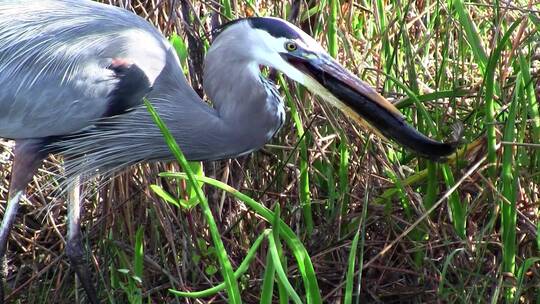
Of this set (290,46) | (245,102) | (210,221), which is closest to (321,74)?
(290,46)

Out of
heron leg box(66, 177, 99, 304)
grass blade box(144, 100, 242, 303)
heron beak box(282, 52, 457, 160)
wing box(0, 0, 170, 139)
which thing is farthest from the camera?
heron leg box(66, 177, 99, 304)

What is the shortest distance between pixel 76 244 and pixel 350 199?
905mm

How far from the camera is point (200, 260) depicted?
3.07m

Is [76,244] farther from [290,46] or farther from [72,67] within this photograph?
[290,46]

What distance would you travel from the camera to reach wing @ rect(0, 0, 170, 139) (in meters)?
2.95

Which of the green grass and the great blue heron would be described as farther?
the great blue heron

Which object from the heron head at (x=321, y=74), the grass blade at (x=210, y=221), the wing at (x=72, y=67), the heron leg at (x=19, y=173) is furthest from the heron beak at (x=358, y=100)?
the heron leg at (x=19, y=173)

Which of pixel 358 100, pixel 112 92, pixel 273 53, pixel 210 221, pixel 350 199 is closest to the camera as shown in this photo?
pixel 210 221

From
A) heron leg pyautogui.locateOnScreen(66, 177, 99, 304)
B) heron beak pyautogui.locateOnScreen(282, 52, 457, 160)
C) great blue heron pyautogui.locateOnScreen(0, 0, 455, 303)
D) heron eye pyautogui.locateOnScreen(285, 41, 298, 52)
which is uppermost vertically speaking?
heron eye pyautogui.locateOnScreen(285, 41, 298, 52)

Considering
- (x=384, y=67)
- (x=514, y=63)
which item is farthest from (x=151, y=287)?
(x=514, y=63)

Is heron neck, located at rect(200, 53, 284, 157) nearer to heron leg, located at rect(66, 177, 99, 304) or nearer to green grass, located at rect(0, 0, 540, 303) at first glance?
green grass, located at rect(0, 0, 540, 303)

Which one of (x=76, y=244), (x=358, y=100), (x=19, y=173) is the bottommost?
(x=76, y=244)

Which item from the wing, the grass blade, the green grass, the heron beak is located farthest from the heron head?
the grass blade

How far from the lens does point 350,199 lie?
10.1ft
